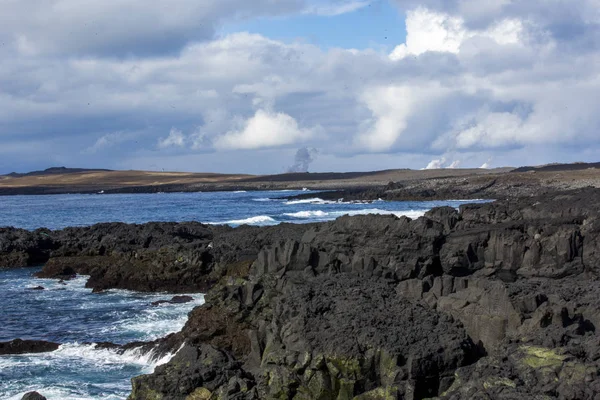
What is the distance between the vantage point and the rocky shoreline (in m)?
9.98

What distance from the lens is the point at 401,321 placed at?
40.0 feet

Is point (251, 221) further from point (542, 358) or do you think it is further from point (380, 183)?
point (380, 183)

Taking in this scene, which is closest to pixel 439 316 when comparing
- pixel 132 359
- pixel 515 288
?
pixel 515 288

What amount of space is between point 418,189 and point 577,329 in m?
87.6

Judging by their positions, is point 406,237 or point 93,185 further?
point 93,185

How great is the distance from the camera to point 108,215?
260ft

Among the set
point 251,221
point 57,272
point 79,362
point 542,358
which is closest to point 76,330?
point 79,362

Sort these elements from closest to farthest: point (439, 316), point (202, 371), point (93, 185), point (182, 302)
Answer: point (202, 371), point (439, 316), point (182, 302), point (93, 185)

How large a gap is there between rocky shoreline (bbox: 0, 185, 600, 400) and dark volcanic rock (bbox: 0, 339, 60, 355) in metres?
2.88

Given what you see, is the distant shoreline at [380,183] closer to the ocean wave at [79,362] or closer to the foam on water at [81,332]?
the foam on water at [81,332]

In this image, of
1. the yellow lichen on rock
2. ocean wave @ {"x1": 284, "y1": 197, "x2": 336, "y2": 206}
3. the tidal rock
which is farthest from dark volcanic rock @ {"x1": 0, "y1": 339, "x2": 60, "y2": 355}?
ocean wave @ {"x1": 284, "y1": 197, "x2": 336, "y2": 206}

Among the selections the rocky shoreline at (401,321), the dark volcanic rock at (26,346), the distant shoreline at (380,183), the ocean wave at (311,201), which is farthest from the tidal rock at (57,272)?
the distant shoreline at (380,183)

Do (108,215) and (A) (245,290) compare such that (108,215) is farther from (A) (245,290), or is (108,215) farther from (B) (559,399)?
(B) (559,399)

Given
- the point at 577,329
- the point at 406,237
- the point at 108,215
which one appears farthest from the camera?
the point at 108,215
